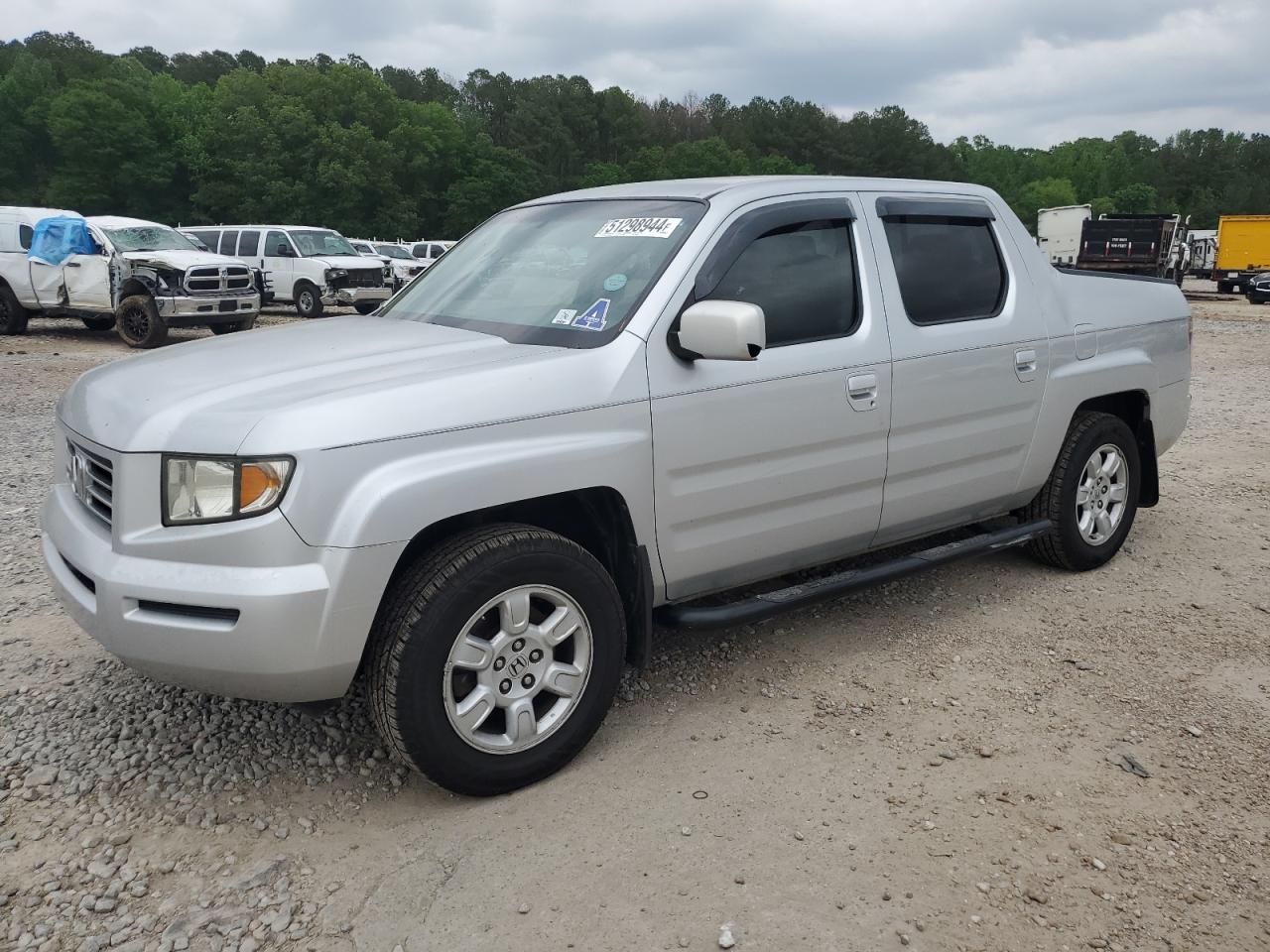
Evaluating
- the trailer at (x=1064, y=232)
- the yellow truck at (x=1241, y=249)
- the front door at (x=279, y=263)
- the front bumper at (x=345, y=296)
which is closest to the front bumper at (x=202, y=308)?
the front bumper at (x=345, y=296)

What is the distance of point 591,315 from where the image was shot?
336 cm

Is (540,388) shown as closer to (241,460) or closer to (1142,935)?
(241,460)

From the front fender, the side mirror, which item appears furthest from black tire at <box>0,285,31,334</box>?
the side mirror

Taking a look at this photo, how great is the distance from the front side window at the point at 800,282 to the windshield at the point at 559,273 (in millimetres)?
260

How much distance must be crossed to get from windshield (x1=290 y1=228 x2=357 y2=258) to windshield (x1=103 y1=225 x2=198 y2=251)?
3.54 metres

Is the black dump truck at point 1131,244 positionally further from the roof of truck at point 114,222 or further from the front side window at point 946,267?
the front side window at point 946,267

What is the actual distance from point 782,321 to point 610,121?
96032 mm

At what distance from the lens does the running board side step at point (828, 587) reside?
3.46 m

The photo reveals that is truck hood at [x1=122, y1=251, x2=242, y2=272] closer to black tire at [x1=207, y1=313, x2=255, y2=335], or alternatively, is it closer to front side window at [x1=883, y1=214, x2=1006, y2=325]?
black tire at [x1=207, y1=313, x2=255, y2=335]

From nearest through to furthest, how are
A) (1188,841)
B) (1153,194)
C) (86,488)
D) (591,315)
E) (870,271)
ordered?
(1188,841)
(86,488)
(591,315)
(870,271)
(1153,194)

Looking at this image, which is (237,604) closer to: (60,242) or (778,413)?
(778,413)

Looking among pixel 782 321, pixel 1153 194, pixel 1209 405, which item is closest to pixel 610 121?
pixel 1153 194

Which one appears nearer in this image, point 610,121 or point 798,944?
point 798,944

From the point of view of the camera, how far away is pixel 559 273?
3.66 m
